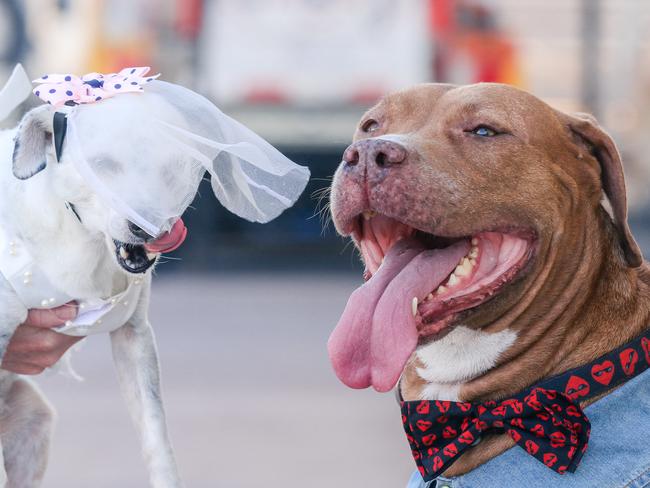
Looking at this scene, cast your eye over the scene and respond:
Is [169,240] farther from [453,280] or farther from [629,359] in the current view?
[629,359]

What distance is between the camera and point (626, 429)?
2498 millimetres

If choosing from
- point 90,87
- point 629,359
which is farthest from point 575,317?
point 90,87

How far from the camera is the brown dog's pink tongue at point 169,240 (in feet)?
8.73

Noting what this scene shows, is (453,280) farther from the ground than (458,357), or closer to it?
farther from the ground

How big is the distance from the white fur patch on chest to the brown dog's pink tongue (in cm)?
65

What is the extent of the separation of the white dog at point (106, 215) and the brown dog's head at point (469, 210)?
0.29 m

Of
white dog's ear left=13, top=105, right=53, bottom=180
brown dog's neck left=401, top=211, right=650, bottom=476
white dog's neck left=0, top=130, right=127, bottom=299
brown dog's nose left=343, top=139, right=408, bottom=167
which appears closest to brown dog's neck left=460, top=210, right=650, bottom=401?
brown dog's neck left=401, top=211, right=650, bottom=476

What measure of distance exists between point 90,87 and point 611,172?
1310mm

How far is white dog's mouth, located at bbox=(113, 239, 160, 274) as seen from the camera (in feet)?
9.04

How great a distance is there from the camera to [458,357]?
2723 mm

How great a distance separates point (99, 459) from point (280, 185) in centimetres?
384

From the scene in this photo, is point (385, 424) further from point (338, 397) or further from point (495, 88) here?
point (495, 88)

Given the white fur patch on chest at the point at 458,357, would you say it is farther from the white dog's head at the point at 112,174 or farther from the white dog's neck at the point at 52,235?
the white dog's neck at the point at 52,235

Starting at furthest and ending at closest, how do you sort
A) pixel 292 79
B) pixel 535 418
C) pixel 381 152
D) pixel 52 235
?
pixel 292 79, pixel 52 235, pixel 381 152, pixel 535 418
